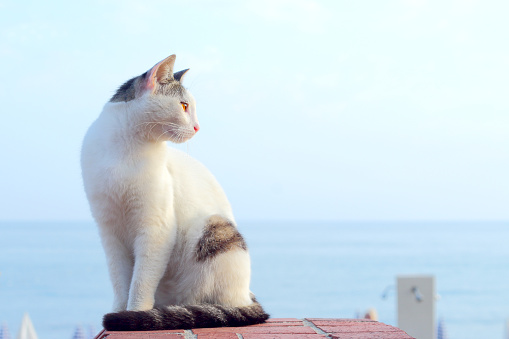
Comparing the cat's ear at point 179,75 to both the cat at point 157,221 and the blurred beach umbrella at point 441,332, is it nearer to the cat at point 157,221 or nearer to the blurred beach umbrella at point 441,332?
the cat at point 157,221

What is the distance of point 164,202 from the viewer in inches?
89.9

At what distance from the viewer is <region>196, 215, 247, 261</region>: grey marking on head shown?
2322 mm

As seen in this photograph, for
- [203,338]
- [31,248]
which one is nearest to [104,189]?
[203,338]

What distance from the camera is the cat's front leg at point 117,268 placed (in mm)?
2357

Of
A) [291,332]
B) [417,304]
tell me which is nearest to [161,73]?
A: [291,332]

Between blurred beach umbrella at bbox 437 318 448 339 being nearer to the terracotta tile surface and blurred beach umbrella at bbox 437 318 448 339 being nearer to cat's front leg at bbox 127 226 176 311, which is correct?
the terracotta tile surface

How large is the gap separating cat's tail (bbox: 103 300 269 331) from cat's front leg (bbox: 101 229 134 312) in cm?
26

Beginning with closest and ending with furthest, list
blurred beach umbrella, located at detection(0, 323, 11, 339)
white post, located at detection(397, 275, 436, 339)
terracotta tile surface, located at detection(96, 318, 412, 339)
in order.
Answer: terracotta tile surface, located at detection(96, 318, 412, 339), white post, located at detection(397, 275, 436, 339), blurred beach umbrella, located at detection(0, 323, 11, 339)

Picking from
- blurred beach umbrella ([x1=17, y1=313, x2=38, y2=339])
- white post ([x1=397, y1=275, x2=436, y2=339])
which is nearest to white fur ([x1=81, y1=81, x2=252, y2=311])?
blurred beach umbrella ([x1=17, y1=313, x2=38, y2=339])

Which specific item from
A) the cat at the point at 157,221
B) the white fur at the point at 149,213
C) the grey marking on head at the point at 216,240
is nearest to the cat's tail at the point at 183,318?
the cat at the point at 157,221

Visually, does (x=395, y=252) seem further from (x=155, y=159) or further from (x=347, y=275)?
(x=155, y=159)

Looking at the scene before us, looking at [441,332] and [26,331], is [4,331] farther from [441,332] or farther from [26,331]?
[441,332]

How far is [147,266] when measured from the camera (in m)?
2.25

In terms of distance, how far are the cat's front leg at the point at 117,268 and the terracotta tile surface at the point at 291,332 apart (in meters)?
0.25
